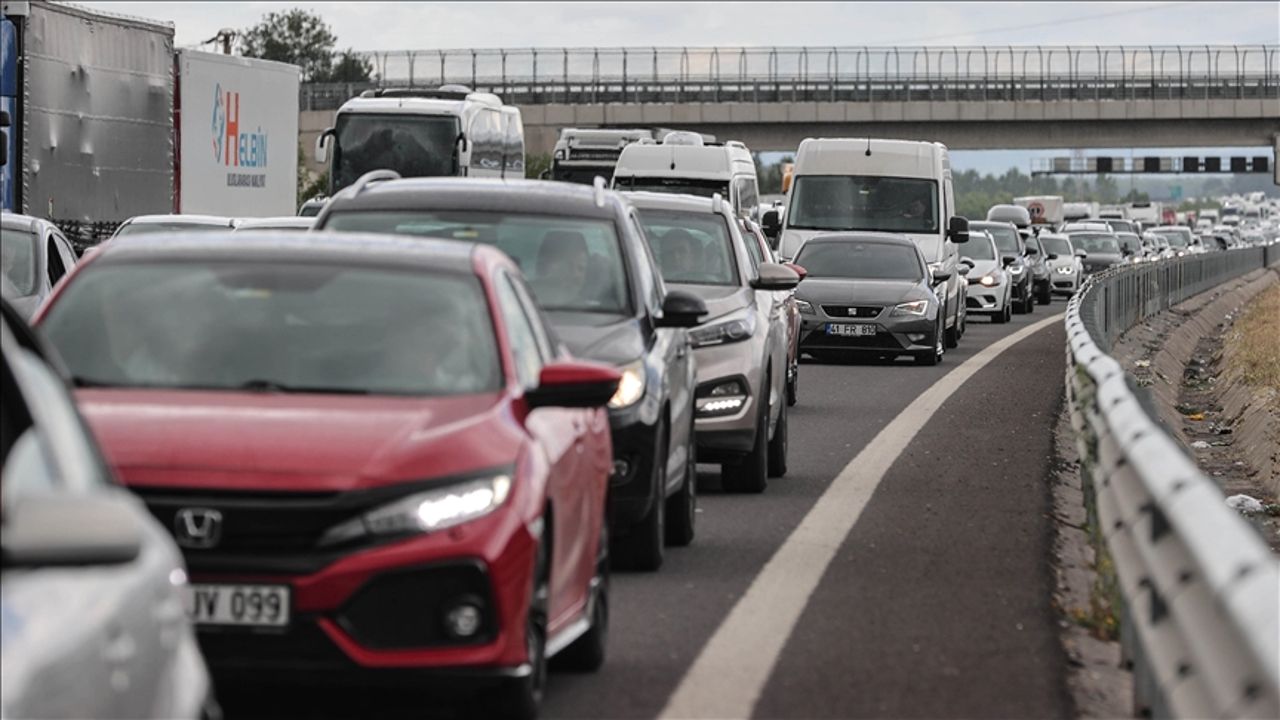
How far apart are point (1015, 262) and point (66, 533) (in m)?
49.1

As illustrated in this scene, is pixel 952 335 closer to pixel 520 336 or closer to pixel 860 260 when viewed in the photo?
pixel 860 260

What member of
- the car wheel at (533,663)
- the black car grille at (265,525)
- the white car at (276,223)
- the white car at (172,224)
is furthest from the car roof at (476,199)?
the white car at (172,224)

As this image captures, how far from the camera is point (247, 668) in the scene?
7.20 m

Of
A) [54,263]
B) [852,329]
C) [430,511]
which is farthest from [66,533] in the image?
[852,329]

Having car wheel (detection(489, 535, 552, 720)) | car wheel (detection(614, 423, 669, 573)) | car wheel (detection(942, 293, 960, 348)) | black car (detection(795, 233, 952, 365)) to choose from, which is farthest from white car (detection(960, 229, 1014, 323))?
car wheel (detection(489, 535, 552, 720))

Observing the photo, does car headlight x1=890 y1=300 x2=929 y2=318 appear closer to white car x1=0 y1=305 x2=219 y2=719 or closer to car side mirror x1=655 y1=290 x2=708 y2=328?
→ car side mirror x1=655 y1=290 x2=708 y2=328

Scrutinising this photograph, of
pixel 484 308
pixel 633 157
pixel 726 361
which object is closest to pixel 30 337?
pixel 484 308

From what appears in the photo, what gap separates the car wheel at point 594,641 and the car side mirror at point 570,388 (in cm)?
88

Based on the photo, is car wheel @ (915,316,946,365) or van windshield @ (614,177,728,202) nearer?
car wheel @ (915,316,946,365)

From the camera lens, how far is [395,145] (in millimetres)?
44344

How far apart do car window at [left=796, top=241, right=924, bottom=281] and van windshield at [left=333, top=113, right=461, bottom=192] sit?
40.7 ft

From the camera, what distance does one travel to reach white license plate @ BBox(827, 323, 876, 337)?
1210 inches

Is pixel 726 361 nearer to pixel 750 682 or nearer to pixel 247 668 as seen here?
pixel 750 682

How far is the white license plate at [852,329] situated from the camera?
30.7 m
